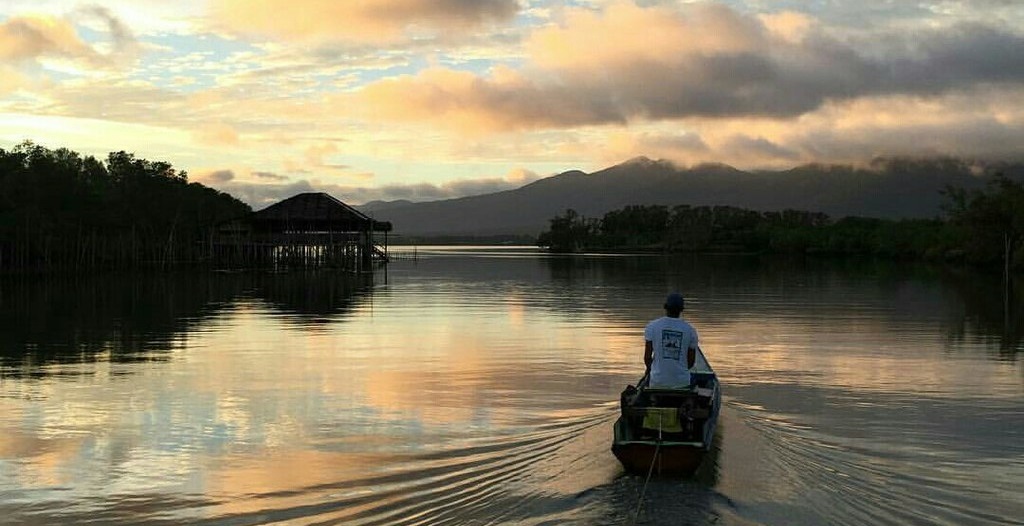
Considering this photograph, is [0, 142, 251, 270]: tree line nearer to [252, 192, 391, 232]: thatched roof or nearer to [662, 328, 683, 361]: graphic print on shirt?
[252, 192, 391, 232]: thatched roof

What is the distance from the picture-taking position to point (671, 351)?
11.3 metres

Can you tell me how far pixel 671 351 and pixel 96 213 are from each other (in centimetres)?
6230

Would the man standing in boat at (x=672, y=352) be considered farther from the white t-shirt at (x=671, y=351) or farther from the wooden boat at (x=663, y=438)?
the wooden boat at (x=663, y=438)

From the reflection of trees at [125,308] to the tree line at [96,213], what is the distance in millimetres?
5095

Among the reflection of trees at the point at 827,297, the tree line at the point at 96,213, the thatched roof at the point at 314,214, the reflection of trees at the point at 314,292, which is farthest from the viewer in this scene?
the thatched roof at the point at 314,214

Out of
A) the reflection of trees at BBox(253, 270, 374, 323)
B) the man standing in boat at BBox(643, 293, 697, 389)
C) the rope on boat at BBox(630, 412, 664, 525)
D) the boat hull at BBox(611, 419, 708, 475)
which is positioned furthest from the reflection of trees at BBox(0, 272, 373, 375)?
the rope on boat at BBox(630, 412, 664, 525)

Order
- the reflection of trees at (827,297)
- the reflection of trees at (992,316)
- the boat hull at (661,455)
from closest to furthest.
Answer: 1. the boat hull at (661,455)
2. the reflection of trees at (992,316)
3. the reflection of trees at (827,297)

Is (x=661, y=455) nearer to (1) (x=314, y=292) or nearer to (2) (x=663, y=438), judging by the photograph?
(2) (x=663, y=438)

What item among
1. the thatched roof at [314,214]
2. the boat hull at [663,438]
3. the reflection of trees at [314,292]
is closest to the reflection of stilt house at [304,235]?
the thatched roof at [314,214]

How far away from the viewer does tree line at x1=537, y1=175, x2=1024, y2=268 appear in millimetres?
75750

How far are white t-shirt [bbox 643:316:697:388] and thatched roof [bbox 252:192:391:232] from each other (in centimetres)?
6132

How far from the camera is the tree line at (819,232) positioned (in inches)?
2982

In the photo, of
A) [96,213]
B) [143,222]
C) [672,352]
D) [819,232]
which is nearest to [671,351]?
[672,352]

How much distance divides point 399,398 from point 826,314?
68.4 feet
